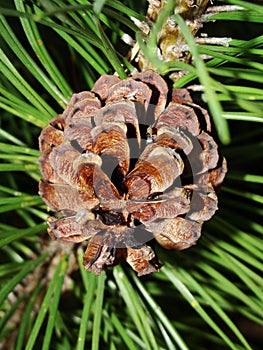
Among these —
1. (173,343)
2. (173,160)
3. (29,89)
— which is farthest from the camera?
(173,343)

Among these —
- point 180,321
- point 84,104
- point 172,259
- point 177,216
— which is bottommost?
point 180,321

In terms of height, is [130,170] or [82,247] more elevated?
[130,170]

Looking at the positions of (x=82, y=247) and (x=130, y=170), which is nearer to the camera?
(x=130, y=170)

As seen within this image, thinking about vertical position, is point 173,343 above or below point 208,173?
below

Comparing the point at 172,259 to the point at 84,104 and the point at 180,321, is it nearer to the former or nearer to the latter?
the point at 180,321

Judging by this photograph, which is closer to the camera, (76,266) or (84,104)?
(84,104)

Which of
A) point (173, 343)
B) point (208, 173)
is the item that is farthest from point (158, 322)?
point (208, 173)

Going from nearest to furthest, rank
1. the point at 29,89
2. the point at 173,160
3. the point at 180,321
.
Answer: the point at 173,160 < the point at 29,89 < the point at 180,321
